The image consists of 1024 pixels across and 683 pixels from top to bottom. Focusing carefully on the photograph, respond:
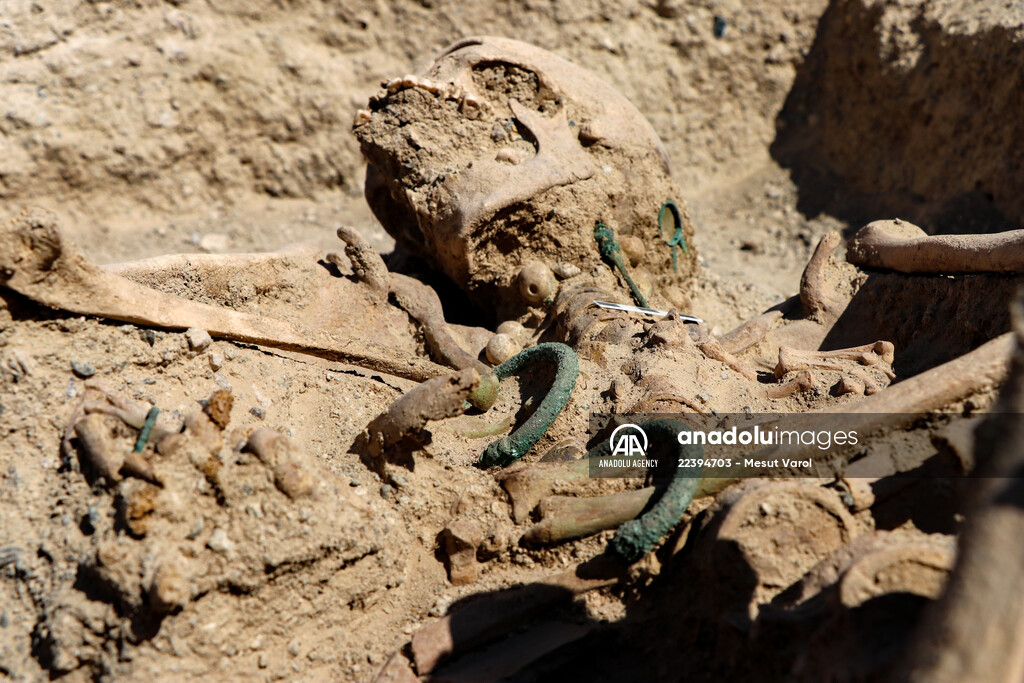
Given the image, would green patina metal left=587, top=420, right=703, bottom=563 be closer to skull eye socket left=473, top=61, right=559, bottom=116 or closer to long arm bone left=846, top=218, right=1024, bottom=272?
long arm bone left=846, top=218, right=1024, bottom=272

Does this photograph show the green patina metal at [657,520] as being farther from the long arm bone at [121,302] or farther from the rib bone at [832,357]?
the long arm bone at [121,302]

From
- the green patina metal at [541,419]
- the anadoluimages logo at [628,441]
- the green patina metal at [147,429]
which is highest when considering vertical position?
the anadoluimages logo at [628,441]

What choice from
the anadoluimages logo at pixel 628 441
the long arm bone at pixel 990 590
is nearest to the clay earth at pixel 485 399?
the long arm bone at pixel 990 590

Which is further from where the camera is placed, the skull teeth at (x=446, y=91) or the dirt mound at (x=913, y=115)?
the dirt mound at (x=913, y=115)

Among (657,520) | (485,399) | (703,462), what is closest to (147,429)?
(485,399)

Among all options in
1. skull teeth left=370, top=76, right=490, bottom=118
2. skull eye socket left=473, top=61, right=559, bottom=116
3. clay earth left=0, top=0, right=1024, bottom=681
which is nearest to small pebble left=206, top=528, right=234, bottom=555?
clay earth left=0, top=0, right=1024, bottom=681

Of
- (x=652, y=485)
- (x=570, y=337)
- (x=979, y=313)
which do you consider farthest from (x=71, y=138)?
(x=979, y=313)
